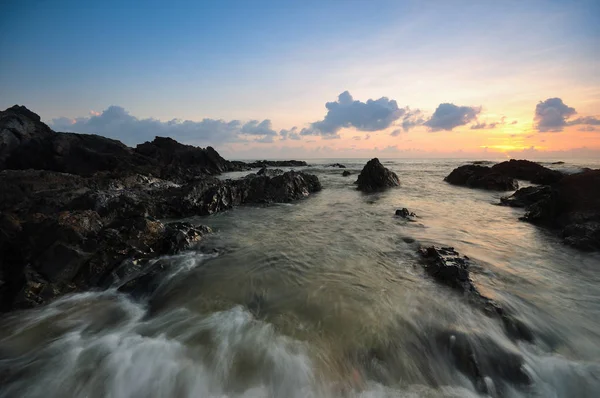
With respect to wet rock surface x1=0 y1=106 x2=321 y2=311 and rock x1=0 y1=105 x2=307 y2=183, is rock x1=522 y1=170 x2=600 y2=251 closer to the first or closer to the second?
wet rock surface x1=0 y1=106 x2=321 y2=311

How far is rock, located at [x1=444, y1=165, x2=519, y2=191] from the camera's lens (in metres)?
22.5

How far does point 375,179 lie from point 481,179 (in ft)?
32.0

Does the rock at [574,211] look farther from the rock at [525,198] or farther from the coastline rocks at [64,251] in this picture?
the coastline rocks at [64,251]

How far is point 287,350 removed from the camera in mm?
4141

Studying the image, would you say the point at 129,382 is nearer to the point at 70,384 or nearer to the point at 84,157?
the point at 70,384

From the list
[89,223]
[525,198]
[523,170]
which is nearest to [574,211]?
[525,198]

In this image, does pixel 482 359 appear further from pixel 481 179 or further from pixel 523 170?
pixel 523 170

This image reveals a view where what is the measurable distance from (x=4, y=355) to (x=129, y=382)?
7.34ft

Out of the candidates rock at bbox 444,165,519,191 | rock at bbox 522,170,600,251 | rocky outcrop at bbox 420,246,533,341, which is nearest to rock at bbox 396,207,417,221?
rocky outcrop at bbox 420,246,533,341

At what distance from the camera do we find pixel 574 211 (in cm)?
1030

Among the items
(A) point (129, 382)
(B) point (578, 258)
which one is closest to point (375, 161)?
→ (B) point (578, 258)

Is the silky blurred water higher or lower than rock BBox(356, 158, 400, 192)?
lower

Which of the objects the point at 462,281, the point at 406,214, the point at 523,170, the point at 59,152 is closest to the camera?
the point at 462,281

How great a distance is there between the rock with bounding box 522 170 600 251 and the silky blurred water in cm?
98
